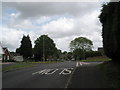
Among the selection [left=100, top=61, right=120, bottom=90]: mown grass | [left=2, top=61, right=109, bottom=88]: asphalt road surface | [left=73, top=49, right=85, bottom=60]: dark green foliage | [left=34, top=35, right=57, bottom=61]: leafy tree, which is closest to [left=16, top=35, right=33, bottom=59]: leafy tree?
[left=34, top=35, right=57, bottom=61]: leafy tree

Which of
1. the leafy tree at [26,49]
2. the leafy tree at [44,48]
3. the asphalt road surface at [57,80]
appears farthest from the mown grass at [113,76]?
the leafy tree at [44,48]

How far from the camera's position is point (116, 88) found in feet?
35.9

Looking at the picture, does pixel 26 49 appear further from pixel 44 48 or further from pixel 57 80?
pixel 57 80

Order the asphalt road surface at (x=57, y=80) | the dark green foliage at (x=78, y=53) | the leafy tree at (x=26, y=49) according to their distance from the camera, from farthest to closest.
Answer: the dark green foliage at (x=78, y=53), the leafy tree at (x=26, y=49), the asphalt road surface at (x=57, y=80)

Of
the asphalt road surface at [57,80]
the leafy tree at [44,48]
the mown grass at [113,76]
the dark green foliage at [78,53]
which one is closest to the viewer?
the mown grass at [113,76]

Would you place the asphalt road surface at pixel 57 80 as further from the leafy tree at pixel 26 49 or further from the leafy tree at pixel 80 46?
the leafy tree at pixel 80 46

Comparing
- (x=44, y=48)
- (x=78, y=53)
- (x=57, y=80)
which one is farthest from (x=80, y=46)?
(x=57, y=80)

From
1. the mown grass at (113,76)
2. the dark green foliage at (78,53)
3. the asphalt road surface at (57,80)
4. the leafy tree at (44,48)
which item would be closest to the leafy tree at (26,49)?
the leafy tree at (44,48)

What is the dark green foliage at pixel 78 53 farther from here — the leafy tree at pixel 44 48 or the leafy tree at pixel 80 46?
the leafy tree at pixel 44 48

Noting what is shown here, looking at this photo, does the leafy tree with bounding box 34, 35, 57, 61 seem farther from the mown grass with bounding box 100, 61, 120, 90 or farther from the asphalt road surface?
the mown grass with bounding box 100, 61, 120, 90

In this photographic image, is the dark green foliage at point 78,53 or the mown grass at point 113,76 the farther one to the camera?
the dark green foliage at point 78,53

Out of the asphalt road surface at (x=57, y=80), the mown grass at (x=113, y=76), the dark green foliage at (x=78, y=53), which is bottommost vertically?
the asphalt road surface at (x=57, y=80)

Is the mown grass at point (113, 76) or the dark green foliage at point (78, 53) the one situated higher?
the dark green foliage at point (78, 53)

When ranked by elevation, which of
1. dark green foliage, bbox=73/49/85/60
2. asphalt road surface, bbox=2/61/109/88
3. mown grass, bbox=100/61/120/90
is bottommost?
asphalt road surface, bbox=2/61/109/88
